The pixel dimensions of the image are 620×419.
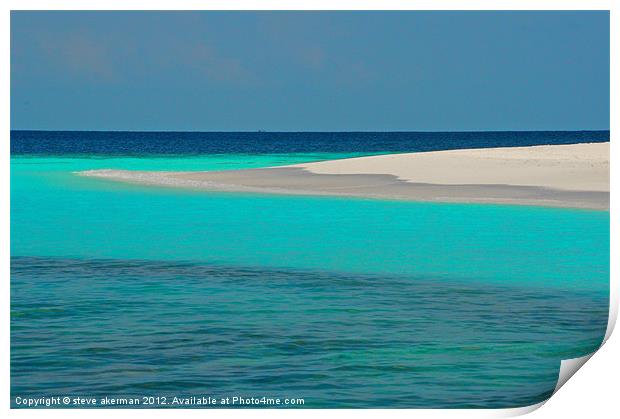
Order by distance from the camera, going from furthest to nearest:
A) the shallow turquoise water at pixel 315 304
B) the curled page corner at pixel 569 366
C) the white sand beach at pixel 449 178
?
the white sand beach at pixel 449 178
the curled page corner at pixel 569 366
the shallow turquoise water at pixel 315 304

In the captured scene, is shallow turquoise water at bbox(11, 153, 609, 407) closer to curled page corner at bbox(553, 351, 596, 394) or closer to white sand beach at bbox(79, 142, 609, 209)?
curled page corner at bbox(553, 351, 596, 394)

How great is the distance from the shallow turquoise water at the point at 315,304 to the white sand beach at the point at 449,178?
9.08 ft

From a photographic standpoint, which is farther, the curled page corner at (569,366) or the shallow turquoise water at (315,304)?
the curled page corner at (569,366)

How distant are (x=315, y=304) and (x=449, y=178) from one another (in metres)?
13.3

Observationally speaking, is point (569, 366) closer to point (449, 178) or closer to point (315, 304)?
point (315, 304)

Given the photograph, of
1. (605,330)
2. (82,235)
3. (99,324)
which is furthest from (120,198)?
(605,330)

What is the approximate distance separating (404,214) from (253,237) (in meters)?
3.57

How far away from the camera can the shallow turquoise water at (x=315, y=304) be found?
7.56 metres

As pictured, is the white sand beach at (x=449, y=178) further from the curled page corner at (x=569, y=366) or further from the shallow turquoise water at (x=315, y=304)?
the curled page corner at (x=569, y=366)

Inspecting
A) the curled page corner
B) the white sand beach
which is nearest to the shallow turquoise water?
the curled page corner

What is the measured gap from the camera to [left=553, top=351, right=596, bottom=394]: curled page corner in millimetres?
7848

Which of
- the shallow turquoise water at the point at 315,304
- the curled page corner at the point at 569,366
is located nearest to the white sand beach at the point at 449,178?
the shallow turquoise water at the point at 315,304

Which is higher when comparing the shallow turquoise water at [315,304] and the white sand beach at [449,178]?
the white sand beach at [449,178]

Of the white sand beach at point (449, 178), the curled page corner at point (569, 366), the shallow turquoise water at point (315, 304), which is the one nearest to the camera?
the shallow turquoise water at point (315, 304)
